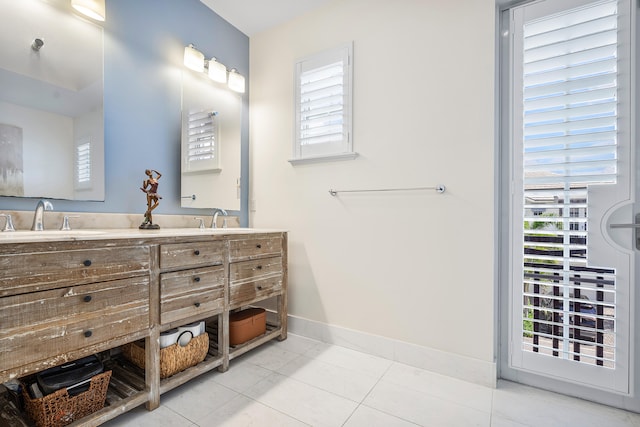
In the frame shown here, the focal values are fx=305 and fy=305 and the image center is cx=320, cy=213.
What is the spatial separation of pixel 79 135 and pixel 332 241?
161 centimetres

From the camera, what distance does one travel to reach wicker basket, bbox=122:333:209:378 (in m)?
1.52

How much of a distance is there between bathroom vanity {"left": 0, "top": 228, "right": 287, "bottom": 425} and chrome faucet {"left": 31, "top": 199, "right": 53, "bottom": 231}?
14 centimetres

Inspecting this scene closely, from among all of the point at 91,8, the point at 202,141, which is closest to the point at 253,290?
the point at 202,141

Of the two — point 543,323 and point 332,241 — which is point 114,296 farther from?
point 543,323

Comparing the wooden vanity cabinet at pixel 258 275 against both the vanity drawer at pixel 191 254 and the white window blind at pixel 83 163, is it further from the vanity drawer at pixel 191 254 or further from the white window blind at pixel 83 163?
the white window blind at pixel 83 163

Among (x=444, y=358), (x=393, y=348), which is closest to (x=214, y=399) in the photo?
(x=393, y=348)

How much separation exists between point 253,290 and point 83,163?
1169 millimetres

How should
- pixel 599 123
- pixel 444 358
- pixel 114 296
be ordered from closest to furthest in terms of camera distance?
pixel 114 296 < pixel 599 123 < pixel 444 358

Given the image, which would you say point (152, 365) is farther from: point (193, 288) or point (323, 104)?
point (323, 104)

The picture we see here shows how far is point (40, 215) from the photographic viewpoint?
141cm

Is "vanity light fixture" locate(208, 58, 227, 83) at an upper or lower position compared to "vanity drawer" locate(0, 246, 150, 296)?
upper

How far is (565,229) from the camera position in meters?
1.58

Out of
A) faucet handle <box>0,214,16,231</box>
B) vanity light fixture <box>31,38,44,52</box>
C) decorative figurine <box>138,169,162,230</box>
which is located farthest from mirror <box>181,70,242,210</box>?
faucet handle <box>0,214,16,231</box>

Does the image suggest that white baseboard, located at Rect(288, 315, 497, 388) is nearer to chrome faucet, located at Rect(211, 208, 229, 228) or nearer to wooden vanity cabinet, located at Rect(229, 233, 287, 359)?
wooden vanity cabinet, located at Rect(229, 233, 287, 359)
